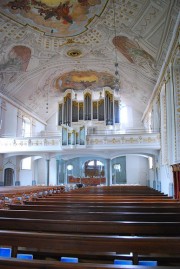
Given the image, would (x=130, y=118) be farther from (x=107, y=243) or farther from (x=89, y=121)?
(x=107, y=243)

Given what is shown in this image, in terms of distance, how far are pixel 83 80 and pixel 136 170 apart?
32.7 ft

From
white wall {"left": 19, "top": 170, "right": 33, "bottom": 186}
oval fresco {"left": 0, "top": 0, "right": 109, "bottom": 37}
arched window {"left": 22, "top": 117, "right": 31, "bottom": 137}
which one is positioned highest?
oval fresco {"left": 0, "top": 0, "right": 109, "bottom": 37}

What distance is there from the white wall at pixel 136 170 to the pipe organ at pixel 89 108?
5.25 m

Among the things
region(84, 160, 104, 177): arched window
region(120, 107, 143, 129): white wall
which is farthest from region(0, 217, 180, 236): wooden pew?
region(120, 107, 143, 129): white wall

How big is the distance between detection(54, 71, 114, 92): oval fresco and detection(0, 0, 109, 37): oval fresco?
5867 millimetres

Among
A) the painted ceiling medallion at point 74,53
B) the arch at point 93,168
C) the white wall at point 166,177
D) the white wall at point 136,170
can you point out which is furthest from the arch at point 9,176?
the white wall at point 166,177

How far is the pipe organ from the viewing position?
66.5 feet

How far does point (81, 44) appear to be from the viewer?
592 inches

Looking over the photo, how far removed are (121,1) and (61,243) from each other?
1146cm

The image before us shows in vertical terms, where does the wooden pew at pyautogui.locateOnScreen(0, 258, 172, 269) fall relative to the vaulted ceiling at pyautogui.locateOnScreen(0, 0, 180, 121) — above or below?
below

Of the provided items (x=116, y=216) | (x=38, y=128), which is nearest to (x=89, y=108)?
(x=38, y=128)

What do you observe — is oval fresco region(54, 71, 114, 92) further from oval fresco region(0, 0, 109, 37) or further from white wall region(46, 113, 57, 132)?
oval fresco region(0, 0, 109, 37)

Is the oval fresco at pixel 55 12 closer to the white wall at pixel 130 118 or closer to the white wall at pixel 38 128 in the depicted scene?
the white wall at pixel 38 128

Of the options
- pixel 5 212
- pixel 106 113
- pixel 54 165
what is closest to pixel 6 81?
pixel 106 113
